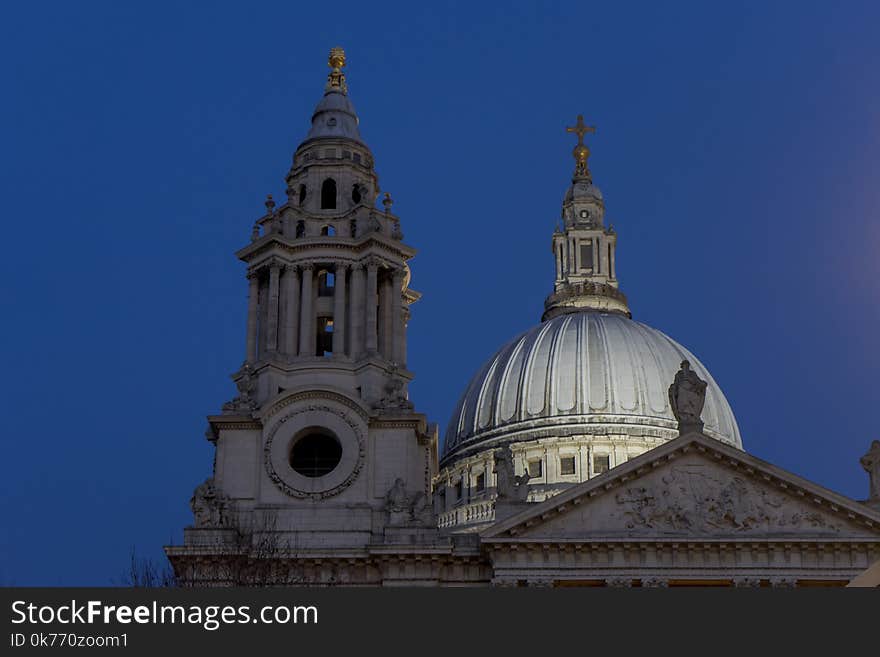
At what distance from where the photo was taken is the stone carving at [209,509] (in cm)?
6309

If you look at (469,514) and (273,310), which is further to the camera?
(469,514)

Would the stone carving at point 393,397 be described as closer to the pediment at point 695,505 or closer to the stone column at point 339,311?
the stone column at point 339,311

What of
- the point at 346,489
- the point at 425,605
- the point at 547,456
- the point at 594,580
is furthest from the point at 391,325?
the point at 425,605

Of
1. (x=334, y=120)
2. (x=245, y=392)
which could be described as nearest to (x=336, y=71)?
(x=334, y=120)

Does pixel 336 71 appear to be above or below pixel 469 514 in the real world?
above

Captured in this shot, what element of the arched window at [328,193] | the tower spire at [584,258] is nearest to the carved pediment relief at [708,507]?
the arched window at [328,193]

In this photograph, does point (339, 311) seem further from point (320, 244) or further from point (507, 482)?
point (507, 482)

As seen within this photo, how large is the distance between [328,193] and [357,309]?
6.34m

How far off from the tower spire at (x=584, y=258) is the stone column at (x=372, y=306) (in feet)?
105

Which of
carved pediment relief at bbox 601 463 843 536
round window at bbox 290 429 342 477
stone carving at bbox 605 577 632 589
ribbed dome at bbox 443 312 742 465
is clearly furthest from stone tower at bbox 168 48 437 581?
ribbed dome at bbox 443 312 742 465

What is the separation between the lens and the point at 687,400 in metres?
63.1

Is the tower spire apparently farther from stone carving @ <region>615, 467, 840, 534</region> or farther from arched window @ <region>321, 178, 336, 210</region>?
stone carving @ <region>615, 467, 840, 534</region>

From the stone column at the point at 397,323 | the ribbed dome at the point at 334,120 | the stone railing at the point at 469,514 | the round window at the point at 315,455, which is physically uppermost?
the ribbed dome at the point at 334,120

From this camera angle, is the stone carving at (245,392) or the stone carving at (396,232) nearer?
the stone carving at (245,392)
